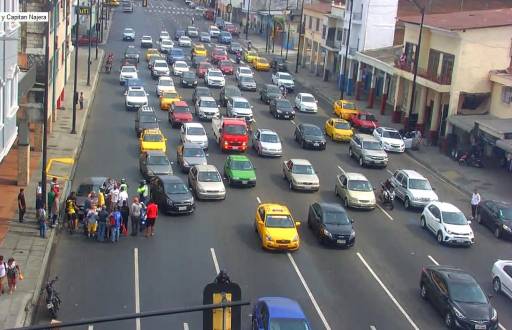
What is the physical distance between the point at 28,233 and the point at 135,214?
383 centimetres

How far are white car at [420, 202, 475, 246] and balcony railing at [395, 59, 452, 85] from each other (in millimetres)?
20842

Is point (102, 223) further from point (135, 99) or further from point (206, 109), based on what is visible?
point (135, 99)

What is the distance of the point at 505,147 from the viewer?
4394 cm

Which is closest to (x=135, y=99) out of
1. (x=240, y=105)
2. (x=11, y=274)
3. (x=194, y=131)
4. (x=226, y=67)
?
(x=240, y=105)

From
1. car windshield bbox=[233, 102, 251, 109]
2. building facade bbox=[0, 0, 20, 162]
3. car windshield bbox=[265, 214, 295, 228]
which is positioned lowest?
car windshield bbox=[233, 102, 251, 109]

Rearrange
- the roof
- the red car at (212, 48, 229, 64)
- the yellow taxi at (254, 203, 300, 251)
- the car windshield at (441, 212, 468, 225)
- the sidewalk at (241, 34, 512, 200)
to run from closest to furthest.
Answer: the yellow taxi at (254, 203, 300, 251) < the car windshield at (441, 212, 468, 225) < the sidewalk at (241, 34, 512, 200) < the roof < the red car at (212, 48, 229, 64)

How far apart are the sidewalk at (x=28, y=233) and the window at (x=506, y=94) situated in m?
26.0

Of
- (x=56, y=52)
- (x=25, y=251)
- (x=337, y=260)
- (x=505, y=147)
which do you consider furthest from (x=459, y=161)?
(x=25, y=251)

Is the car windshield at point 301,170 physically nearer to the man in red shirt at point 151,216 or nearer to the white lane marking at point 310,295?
A: the white lane marking at point 310,295

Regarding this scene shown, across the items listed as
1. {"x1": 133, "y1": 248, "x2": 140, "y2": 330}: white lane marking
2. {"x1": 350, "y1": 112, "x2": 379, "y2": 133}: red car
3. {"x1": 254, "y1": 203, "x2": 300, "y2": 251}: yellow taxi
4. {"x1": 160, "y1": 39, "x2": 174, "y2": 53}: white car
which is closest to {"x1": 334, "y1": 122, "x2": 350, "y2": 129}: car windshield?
{"x1": 350, "y1": 112, "x2": 379, "y2": 133}: red car

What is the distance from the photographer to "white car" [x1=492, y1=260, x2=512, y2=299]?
26.5m

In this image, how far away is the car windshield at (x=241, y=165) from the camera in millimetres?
38094

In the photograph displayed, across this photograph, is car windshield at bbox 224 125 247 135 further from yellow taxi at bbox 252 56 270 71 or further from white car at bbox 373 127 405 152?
yellow taxi at bbox 252 56 270 71

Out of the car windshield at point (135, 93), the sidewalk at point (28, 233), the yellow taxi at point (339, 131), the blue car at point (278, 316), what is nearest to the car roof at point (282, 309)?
the blue car at point (278, 316)
